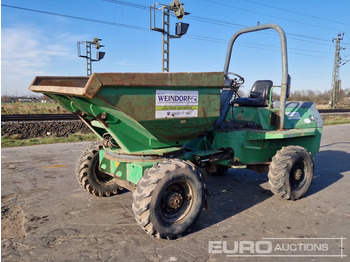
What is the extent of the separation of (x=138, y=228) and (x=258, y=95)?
3547 mm

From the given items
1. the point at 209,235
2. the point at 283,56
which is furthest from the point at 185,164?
the point at 283,56

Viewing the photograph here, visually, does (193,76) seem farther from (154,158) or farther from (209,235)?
(209,235)

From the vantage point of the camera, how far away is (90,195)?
510 cm

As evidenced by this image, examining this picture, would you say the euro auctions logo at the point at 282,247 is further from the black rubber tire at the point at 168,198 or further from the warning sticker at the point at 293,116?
the warning sticker at the point at 293,116

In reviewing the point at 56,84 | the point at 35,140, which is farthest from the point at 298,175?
the point at 35,140

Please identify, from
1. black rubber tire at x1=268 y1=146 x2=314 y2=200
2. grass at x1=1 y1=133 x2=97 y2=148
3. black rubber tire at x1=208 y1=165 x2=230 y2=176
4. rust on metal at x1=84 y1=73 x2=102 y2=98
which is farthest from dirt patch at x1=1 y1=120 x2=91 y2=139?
black rubber tire at x1=268 y1=146 x2=314 y2=200

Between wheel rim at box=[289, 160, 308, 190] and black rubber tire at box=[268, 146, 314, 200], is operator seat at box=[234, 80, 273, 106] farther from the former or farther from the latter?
wheel rim at box=[289, 160, 308, 190]

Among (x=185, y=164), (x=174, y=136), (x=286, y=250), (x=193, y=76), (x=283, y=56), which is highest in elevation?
(x=283, y=56)

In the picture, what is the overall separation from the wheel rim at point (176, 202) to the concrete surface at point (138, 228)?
0.91 feet

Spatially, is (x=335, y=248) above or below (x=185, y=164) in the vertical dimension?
below

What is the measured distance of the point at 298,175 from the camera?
5.10 meters

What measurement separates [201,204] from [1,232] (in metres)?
2.46

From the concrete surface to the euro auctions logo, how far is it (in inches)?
0.7

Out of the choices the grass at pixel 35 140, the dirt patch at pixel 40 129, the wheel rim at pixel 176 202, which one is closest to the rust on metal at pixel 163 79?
the wheel rim at pixel 176 202
